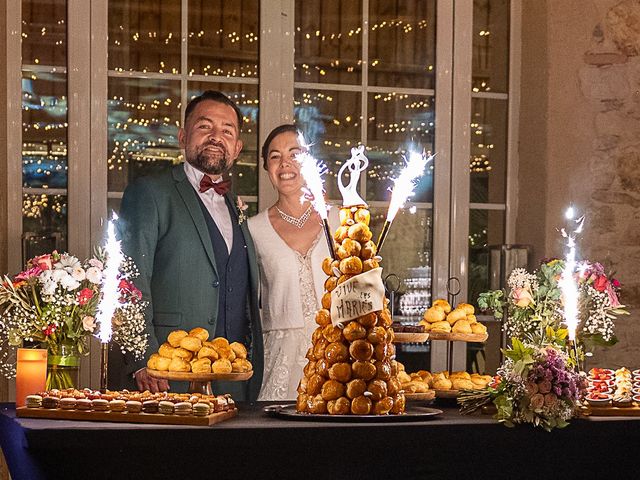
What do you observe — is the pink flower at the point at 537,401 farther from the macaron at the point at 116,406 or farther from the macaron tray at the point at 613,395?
the macaron at the point at 116,406

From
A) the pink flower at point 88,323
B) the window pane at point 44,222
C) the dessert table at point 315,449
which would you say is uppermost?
the window pane at point 44,222

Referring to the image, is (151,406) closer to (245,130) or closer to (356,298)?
(356,298)

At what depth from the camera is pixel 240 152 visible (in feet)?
17.5

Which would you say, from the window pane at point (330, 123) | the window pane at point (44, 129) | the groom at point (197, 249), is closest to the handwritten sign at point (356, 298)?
the groom at point (197, 249)

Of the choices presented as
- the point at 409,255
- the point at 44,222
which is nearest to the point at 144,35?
the point at 44,222

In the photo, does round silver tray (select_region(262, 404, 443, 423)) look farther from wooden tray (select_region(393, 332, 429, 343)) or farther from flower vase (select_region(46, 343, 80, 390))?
flower vase (select_region(46, 343, 80, 390))

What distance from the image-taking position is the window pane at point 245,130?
5.38 metres

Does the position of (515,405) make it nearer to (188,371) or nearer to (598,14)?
(188,371)

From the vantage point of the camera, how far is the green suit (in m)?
4.89

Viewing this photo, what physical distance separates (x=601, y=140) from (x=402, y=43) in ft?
3.47

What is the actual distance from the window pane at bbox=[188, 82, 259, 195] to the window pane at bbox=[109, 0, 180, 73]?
0.18 metres

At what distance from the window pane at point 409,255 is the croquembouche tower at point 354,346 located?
214cm

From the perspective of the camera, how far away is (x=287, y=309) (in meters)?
5.00

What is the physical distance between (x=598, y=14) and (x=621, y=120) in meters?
0.51
